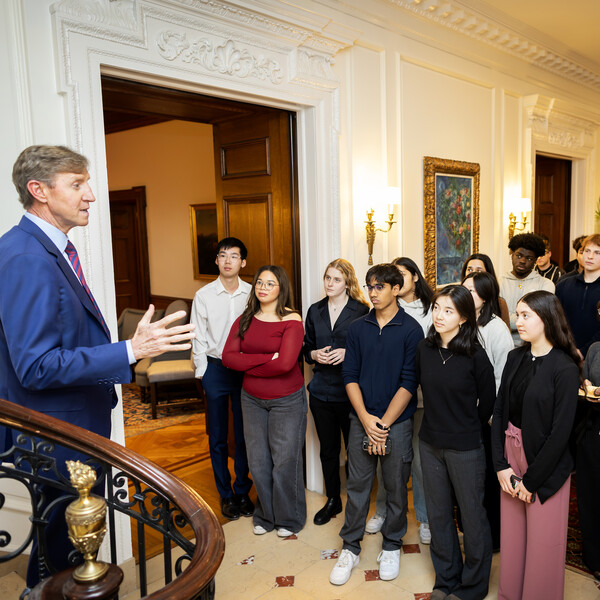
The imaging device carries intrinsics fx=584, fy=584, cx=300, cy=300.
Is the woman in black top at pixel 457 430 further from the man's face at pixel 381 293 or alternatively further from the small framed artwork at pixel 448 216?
the small framed artwork at pixel 448 216

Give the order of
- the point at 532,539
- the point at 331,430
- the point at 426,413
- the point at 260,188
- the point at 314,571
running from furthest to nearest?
the point at 260,188
the point at 331,430
the point at 314,571
the point at 426,413
the point at 532,539

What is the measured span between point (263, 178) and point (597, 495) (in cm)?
319

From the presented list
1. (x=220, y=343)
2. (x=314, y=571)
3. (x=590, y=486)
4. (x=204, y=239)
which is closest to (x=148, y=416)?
(x=204, y=239)

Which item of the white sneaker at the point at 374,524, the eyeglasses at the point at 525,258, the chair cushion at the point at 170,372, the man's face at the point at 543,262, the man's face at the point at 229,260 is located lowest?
the white sneaker at the point at 374,524

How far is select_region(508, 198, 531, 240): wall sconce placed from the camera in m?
6.87

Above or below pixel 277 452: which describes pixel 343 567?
below

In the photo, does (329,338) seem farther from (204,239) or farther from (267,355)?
(204,239)

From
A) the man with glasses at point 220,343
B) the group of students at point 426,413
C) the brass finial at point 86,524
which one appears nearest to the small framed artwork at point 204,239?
the man with glasses at point 220,343

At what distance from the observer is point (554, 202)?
855cm

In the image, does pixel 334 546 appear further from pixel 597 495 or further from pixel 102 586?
pixel 102 586

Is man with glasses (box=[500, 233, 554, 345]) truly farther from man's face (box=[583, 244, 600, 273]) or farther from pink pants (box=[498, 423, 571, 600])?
pink pants (box=[498, 423, 571, 600])

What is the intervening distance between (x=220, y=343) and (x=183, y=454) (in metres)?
1.86

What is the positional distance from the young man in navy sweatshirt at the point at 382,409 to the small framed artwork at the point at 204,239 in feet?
16.5

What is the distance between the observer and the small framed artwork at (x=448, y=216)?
5.62 metres
